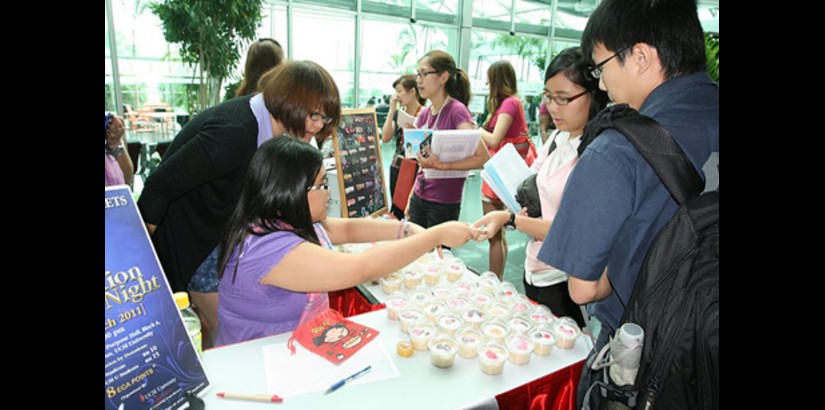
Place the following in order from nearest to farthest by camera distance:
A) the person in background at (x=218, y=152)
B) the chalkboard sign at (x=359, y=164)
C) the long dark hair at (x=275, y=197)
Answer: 1. the long dark hair at (x=275, y=197)
2. the person in background at (x=218, y=152)
3. the chalkboard sign at (x=359, y=164)

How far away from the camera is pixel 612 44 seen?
1.09m

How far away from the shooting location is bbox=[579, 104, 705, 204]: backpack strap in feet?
3.12

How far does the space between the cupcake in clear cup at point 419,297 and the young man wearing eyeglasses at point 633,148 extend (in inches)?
24.2

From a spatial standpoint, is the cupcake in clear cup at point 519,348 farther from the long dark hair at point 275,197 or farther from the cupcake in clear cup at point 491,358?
the long dark hair at point 275,197

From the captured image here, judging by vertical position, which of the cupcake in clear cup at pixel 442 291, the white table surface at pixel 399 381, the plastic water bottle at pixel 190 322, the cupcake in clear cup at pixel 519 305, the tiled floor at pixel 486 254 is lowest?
the tiled floor at pixel 486 254

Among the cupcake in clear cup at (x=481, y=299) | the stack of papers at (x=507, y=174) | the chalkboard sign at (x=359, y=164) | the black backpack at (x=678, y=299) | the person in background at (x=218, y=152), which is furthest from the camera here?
the chalkboard sign at (x=359, y=164)

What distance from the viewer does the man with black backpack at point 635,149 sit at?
100 centimetres

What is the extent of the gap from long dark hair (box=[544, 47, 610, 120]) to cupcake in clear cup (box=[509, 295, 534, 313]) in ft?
2.61

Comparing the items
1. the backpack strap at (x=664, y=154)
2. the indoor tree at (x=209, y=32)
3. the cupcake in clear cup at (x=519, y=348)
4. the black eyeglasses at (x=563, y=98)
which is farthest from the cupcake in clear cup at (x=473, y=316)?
the indoor tree at (x=209, y=32)

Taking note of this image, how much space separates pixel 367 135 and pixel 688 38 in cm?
218

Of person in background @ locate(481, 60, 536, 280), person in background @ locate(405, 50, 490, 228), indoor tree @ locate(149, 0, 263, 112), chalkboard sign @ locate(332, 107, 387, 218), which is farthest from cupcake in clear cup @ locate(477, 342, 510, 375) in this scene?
indoor tree @ locate(149, 0, 263, 112)

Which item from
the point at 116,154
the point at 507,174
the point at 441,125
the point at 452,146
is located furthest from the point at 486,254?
the point at 116,154
